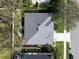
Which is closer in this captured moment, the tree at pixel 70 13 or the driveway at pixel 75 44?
the tree at pixel 70 13

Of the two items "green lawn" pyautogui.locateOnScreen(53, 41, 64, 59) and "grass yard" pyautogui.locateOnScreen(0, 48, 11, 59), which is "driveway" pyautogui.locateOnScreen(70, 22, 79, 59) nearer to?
"green lawn" pyautogui.locateOnScreen(53, 41, 64, 59)

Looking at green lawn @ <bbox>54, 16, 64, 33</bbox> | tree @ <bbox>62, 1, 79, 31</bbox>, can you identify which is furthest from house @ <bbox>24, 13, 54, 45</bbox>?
tree @ <bbox>62, 1, 79, 31</bbox>

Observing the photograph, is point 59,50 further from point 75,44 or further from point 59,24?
point 59,24

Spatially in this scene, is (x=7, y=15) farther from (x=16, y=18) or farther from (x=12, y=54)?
(x=12, y=54)

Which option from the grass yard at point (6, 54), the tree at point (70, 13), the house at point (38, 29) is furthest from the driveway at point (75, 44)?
the grass yard at point (6, 54)

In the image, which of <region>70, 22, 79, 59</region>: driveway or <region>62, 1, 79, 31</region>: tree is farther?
<region>70, 22, 79, 59</region>: driveway

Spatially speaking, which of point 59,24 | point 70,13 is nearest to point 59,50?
point 59,24

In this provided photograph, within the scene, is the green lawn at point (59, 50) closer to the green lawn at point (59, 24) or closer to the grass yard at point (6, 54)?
the green lawn at point (59, 24)

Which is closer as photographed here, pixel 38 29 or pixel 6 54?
pixel 6 54
